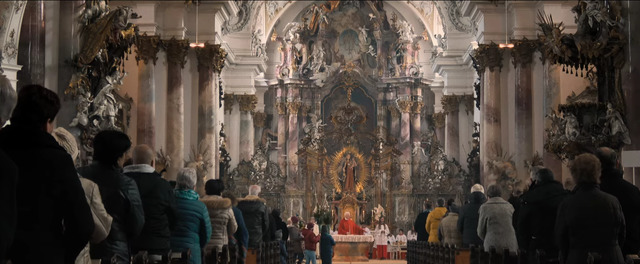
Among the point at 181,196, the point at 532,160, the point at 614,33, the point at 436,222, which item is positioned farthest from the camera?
the point at 532,160

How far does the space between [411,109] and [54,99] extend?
3867cm

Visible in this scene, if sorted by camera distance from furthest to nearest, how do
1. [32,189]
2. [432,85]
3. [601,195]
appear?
[432,85]
[601,195]
[32,189]

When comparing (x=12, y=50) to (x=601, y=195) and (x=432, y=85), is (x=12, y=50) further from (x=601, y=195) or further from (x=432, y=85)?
(x=432, y=85)

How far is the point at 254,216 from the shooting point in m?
14.6

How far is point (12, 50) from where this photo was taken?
40.7ft

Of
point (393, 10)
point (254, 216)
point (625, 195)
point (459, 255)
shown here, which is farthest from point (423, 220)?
point (393, 10)

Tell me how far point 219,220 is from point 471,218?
3.73m

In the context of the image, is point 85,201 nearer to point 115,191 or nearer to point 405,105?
point 115,191

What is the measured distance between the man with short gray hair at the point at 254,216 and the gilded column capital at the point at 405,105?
29.0 m

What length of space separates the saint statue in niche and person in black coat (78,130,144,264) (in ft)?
112

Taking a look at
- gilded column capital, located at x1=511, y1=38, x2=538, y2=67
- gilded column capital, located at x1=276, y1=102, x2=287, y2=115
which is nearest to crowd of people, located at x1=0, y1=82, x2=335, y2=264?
gilded column capital, located at x1=511, y1=38, x2=538, y2=67

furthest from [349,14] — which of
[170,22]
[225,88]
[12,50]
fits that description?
[12,50]

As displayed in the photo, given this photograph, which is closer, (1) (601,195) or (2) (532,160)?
(1) (601,195)

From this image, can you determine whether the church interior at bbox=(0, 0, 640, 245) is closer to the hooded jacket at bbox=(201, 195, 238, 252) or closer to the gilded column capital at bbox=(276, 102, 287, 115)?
the gilded column capital at bbox=(276, 102, 287, 115)
